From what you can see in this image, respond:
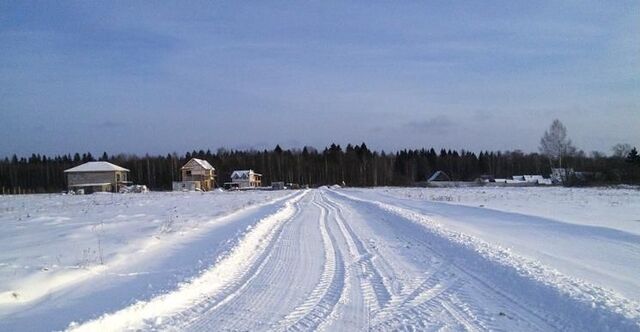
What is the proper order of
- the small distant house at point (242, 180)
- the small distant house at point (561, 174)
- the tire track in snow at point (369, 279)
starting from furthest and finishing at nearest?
1. the small distant house at point (242, 180)
2. the small distant house at point (561, 174)
3. the tire track in snow at point (369, 279)

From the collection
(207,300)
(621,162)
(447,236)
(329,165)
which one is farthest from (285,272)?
(329,165)

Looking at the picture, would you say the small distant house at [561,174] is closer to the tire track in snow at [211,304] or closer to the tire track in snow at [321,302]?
the tire track in snow at [321,302]

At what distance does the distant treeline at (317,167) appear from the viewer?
5064 inches

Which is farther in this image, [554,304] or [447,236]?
[447,236]

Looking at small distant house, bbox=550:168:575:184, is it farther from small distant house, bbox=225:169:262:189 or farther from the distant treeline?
small distant house, bbox=225:169:262:189

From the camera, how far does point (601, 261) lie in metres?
10.4

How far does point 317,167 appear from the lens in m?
135

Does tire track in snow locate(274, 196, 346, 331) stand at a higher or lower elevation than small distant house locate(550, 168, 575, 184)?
lower

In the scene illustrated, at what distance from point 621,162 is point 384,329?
88.5 meters

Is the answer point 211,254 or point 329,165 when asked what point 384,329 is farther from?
point 329,165

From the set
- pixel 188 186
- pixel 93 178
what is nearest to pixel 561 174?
pixel 188 186

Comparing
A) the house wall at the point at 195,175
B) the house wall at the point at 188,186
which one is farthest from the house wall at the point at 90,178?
the house wall at the point at 195,175

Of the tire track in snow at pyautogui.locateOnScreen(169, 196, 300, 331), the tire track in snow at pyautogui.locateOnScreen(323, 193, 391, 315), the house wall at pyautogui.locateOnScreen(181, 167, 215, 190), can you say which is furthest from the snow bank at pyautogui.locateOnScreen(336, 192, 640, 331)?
the house wall at pyautogui.locateOnScreen(181, 167, 215, 190)

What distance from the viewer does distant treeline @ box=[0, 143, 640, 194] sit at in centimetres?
12862
